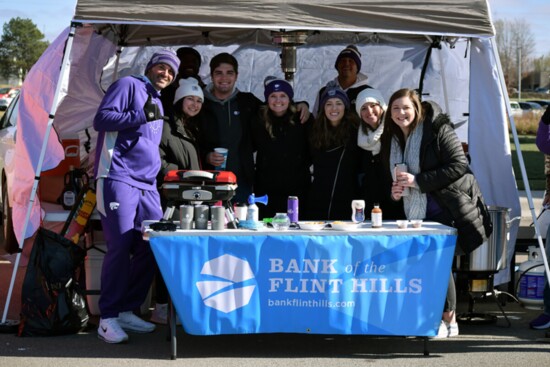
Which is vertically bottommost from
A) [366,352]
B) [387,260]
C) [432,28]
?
[366,352]

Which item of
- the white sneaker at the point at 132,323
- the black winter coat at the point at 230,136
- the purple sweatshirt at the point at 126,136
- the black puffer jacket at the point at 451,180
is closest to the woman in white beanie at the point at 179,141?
the black winter coat at the point at 230,136

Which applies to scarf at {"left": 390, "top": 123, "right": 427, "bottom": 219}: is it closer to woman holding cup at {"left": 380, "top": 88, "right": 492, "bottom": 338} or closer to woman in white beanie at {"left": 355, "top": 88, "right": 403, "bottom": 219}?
woman holding cup at {"left": 380, "top": 88, "right": 492, "bottom": 338}

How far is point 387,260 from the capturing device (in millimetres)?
5988

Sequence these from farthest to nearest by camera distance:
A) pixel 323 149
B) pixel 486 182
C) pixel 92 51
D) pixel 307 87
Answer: pixel 307 87, pixel 92 51, pixel 486 182, pixel 323 149

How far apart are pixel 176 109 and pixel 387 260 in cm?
222

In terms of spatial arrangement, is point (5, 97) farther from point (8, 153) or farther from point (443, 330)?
point (443, 330)

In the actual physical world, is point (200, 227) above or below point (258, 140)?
below

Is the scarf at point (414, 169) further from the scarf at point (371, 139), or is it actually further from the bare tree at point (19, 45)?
the bare tree at point (19, 45)

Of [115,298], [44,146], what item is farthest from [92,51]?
[115,298]

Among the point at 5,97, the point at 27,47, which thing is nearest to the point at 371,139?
the point at 5,97

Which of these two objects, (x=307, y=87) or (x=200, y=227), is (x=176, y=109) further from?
(x=307, y=87)

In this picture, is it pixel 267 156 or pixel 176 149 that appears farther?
pixel 267 156

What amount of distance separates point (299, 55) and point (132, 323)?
14.4 ft

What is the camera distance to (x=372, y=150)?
694cm
